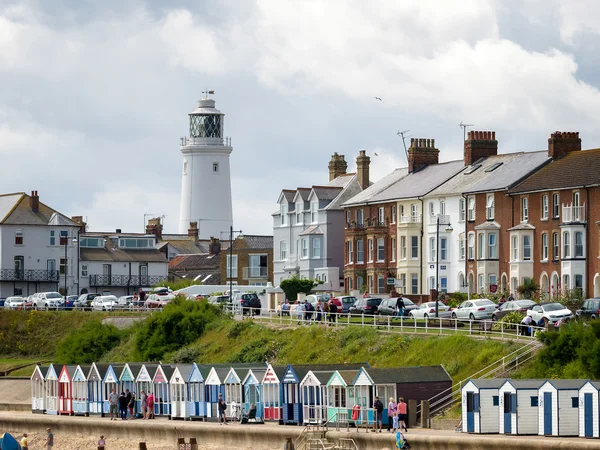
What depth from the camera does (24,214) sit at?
370ft

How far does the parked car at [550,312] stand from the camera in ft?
202

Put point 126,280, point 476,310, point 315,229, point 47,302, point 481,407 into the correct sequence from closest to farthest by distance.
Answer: point 481,407 → point 476,310 → point 47,302 → point 315,229 → point 126,280

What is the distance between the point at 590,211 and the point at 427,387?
27388 mm

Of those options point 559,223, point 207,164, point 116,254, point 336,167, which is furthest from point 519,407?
point 207,164

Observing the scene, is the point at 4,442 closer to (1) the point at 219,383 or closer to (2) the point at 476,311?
(1) the point at 219,383

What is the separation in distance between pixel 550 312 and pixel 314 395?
1333cm

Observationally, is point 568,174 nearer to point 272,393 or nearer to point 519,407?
point 272,393

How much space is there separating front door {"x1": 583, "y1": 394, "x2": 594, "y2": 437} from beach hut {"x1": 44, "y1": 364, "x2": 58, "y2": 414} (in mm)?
29631

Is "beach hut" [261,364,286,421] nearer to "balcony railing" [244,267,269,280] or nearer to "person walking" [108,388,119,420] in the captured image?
"person walking" [108,388,119,420]

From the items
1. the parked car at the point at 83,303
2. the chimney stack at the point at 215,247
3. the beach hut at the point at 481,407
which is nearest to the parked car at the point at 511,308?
the beach hut at the point at 481,407

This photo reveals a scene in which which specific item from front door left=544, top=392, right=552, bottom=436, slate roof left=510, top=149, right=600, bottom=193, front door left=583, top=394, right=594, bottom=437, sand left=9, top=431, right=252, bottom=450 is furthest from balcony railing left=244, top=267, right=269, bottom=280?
front door left=583, top=394, right=594, bottom=437

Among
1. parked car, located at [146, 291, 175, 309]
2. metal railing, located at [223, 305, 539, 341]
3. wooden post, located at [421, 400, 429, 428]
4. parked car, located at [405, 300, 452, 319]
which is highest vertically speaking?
parked car, located at [146, 291, 175, 309]

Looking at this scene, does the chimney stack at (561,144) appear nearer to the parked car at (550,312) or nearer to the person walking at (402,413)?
the parked car at (550,312)

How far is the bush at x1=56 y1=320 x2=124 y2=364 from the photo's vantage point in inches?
3305
